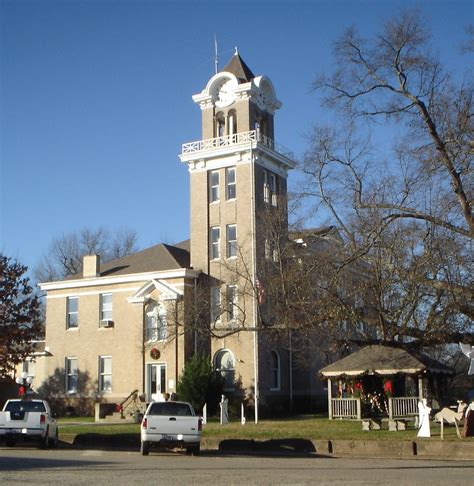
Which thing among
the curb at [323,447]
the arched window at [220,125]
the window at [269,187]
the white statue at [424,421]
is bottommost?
the curb at [323,447]

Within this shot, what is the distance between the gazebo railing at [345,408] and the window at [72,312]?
20.2m

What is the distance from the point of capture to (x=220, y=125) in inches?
1914

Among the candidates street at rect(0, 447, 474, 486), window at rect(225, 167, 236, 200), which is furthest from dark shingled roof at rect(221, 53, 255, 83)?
street at rect(0, 447, 474, 486)

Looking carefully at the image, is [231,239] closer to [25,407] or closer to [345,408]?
[345,408]

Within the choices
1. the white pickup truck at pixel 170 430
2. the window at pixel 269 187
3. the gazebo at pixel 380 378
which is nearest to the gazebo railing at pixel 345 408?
the gazebo at pixel 380 378

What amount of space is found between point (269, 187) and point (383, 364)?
15.0m

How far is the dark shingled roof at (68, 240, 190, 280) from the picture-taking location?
4753 centimetres

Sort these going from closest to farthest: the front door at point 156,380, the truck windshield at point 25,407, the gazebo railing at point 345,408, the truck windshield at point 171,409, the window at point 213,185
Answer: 1. the truck windshield at point 171,409
2. the truck windshield at point 25,407
3. the gazebo railing at point 345,408
4. the front door at point 156,380
5. the window at point 213,185

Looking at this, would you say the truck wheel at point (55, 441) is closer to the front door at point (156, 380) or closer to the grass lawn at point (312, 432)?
the grass lawn at point (312, 432)

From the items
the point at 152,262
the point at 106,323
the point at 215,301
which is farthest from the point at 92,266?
the point at 215,301

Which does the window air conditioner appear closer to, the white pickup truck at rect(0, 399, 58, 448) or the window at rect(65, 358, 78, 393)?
the window at rect(65, 358, 78, 393)

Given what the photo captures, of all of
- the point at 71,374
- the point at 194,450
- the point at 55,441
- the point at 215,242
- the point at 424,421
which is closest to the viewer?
the point at 194,450

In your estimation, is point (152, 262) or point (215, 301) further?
point (152, 262)

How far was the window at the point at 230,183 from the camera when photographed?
46.1 metres
